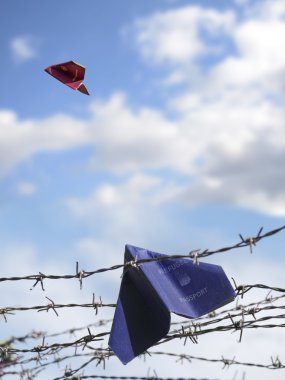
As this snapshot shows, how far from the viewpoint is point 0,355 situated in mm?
6180

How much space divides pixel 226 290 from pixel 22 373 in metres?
1.88

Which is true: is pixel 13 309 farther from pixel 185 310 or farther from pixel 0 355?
pixel 185 310

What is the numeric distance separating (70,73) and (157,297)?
8.29 ft

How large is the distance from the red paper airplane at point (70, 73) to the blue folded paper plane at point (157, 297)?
1.94 meters

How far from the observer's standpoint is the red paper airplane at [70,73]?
21.6ft

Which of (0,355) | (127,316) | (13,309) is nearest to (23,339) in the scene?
(0,355)

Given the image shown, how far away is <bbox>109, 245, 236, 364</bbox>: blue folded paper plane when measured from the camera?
507cm

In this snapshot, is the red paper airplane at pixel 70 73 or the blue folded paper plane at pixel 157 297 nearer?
the blue folded paper plane at pixel 157 297

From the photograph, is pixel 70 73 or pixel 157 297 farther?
pixel 70 73

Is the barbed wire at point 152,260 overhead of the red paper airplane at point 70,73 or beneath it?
beneath

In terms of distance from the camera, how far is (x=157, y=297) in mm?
5070

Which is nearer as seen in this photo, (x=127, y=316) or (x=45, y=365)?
(x=127, y=316)

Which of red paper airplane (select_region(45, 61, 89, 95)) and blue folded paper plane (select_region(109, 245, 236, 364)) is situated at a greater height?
red paper airplane (select_region(45, 61, 89, 95))

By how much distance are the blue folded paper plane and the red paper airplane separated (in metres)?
1.94
